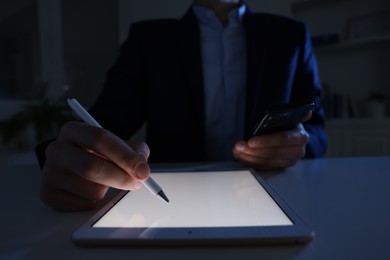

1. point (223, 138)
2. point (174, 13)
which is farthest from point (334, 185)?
point (174, 13)

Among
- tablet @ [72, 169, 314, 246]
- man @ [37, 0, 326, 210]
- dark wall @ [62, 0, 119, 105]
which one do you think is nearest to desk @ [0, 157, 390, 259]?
tablet @ [72, 169, 314, 246]

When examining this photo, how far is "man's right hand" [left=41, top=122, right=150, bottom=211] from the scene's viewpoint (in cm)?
32

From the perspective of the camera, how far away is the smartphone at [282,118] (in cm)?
46

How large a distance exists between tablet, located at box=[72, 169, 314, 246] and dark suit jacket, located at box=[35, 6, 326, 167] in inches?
23.1

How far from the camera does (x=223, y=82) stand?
3.38 feet

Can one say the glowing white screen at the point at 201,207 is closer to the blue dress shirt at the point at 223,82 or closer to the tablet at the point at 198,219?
the tablet at the point at 198,219

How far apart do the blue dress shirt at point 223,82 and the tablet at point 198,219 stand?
1.99 ft

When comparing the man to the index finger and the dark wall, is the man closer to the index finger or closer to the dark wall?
the index finger

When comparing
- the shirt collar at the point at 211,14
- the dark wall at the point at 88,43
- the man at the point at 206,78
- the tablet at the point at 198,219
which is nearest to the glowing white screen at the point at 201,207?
the tablet at the point at 198,219

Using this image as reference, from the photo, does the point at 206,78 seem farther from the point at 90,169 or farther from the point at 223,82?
the point at 90,169

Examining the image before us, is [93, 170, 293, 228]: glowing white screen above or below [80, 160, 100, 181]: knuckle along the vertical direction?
below

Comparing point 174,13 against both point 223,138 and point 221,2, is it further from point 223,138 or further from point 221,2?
point 223,138

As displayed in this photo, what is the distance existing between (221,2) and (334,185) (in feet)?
2.80

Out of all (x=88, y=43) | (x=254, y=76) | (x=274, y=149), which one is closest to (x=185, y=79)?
(x=254, y=76)
